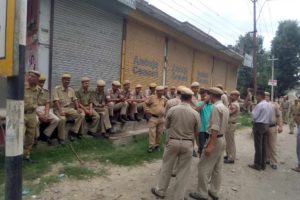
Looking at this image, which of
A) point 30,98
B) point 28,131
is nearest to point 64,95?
point 30,98

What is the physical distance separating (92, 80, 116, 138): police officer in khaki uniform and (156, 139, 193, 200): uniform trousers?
10.8 ft

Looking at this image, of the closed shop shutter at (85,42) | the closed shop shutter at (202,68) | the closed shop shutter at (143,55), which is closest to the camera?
the closed shop shutter at (85,42)

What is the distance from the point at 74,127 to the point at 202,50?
1088 centimetres

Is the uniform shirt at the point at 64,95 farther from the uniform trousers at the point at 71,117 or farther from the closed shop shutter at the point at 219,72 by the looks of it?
the closed shop shutter at the point at 219,72

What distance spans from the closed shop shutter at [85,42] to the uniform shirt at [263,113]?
465cm

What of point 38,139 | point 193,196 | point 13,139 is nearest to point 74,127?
point 38,139

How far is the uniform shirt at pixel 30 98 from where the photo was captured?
21.0 ft

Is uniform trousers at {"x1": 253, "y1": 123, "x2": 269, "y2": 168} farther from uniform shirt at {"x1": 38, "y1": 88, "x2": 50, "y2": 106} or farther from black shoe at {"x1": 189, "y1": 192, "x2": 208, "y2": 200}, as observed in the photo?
uniform shirt at {"x1": 38, "y1": 88, "x2": 50, "y2": 106}

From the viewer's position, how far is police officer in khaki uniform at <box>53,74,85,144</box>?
24.6 ft

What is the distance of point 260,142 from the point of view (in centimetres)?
815

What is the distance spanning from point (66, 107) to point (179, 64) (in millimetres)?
8202

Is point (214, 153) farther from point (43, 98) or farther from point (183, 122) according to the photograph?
point (43, 98)

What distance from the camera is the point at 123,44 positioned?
11.2 m

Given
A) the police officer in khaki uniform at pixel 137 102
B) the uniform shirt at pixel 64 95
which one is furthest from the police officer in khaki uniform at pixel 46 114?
the police officer in khaki uniform at pixel 137 102
